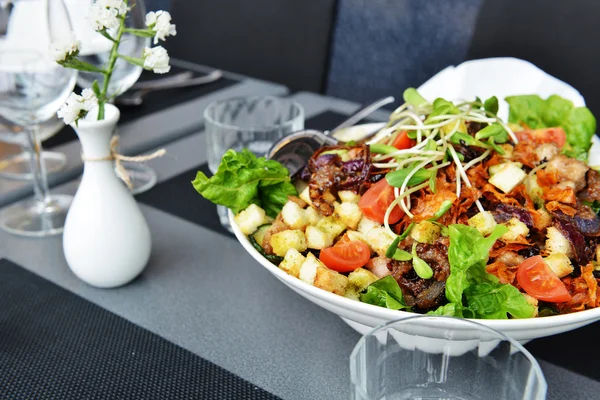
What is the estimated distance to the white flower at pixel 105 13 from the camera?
0.79 m

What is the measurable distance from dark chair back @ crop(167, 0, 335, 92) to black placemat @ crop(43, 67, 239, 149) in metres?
0.58

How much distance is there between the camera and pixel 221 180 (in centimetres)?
91

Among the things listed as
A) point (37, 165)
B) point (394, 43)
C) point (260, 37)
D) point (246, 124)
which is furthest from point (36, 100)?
point (394, 43)

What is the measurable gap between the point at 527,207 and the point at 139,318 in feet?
1.81

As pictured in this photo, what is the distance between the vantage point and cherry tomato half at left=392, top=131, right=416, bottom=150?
977mm

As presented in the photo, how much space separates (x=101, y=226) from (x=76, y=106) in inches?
7.9

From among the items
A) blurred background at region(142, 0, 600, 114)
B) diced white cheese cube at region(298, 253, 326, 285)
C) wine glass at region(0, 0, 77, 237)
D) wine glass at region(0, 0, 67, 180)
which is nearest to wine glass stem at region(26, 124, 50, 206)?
wine glass at region(0, 0, 77, 237)

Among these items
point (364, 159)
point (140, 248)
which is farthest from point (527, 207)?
point (140, 248)

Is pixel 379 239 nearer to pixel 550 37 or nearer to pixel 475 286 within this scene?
pixel 475 286

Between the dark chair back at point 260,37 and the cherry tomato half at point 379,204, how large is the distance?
1450mm

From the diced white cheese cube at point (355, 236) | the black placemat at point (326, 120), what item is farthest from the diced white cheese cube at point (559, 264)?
the black placemat at point (326, 120)

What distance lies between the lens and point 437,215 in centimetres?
83

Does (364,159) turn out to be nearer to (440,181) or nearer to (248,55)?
(440,181)

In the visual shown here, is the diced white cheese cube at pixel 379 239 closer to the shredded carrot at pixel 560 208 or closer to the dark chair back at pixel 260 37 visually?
the shredded carrot at pixel 560 208
